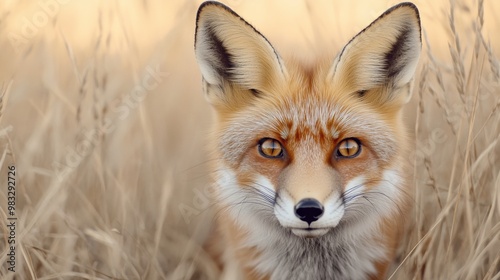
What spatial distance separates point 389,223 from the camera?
267 cm

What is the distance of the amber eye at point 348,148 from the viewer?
244 cm

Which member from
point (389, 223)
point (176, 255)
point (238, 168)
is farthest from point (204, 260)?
point (389, 223)

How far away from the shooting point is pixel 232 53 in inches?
103

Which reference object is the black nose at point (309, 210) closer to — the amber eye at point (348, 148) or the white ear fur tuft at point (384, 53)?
the amber eye at point (348, 148)

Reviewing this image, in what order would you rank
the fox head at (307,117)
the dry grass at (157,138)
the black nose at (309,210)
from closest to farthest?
the black nose at (309,210) → the fox head at (307,117) → the dry grass at (157,138)

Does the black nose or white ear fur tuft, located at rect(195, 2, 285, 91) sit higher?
white ear fur tuft, located at rect(195, 2, 285, 91)

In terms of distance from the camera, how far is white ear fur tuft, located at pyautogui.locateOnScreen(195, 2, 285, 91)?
2510mm

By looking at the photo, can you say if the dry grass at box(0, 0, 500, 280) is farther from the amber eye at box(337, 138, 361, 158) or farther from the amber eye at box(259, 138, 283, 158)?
the amber eye at box(259, 138, 283, 158)

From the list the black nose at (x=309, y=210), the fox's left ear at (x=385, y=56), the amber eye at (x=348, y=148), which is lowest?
the black nose at (x=309, y=210)

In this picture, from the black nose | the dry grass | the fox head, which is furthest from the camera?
the dry grass

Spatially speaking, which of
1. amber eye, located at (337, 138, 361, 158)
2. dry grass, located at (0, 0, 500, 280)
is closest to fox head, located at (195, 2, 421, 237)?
amber eye, located at (337, 138, 361, 158)

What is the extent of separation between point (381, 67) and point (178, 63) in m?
1.71

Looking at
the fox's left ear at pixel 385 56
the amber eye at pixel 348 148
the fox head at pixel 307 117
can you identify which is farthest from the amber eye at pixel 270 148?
the fox's left ear at pixel 385 56

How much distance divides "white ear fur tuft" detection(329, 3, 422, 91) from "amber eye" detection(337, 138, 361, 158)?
24cm
